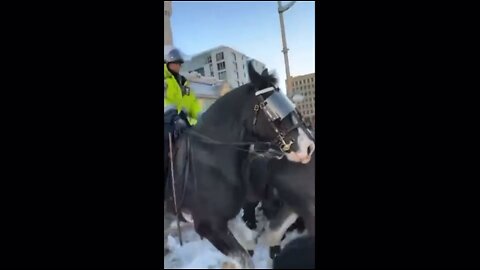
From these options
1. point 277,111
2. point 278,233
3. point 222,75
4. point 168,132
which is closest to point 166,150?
point 168,132

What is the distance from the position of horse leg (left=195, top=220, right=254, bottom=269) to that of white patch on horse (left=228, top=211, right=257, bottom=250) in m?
0.02

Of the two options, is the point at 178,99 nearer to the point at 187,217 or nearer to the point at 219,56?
the point at 219,56

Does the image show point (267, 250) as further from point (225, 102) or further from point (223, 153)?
point (225, 102)

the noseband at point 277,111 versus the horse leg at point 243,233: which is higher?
the noseband at point 277,111

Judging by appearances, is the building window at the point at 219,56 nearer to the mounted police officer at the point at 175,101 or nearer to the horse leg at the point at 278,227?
the mounted police officer at the point at 175,101

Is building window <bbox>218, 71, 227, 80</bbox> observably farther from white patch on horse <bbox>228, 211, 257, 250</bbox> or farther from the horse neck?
white patch on horse <bbox>228, 211, 257, 250</bbox>

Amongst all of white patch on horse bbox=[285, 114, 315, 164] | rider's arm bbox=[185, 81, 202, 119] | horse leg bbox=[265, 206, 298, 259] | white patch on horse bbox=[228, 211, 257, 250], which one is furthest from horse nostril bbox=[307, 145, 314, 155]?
rider's arm bbox=[185, 81, 202, 119]

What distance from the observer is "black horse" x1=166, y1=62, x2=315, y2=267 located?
1786 mm

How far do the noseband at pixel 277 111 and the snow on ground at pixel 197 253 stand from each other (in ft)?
1.20

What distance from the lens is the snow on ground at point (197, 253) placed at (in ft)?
5.85

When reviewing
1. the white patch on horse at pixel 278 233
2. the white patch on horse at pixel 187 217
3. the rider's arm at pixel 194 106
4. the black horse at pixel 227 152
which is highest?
the rider's arm at pixel 194 106

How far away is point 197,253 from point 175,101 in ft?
2.33

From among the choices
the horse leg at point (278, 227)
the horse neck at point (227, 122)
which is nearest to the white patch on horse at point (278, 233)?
the horse leg at point (278, 227)
